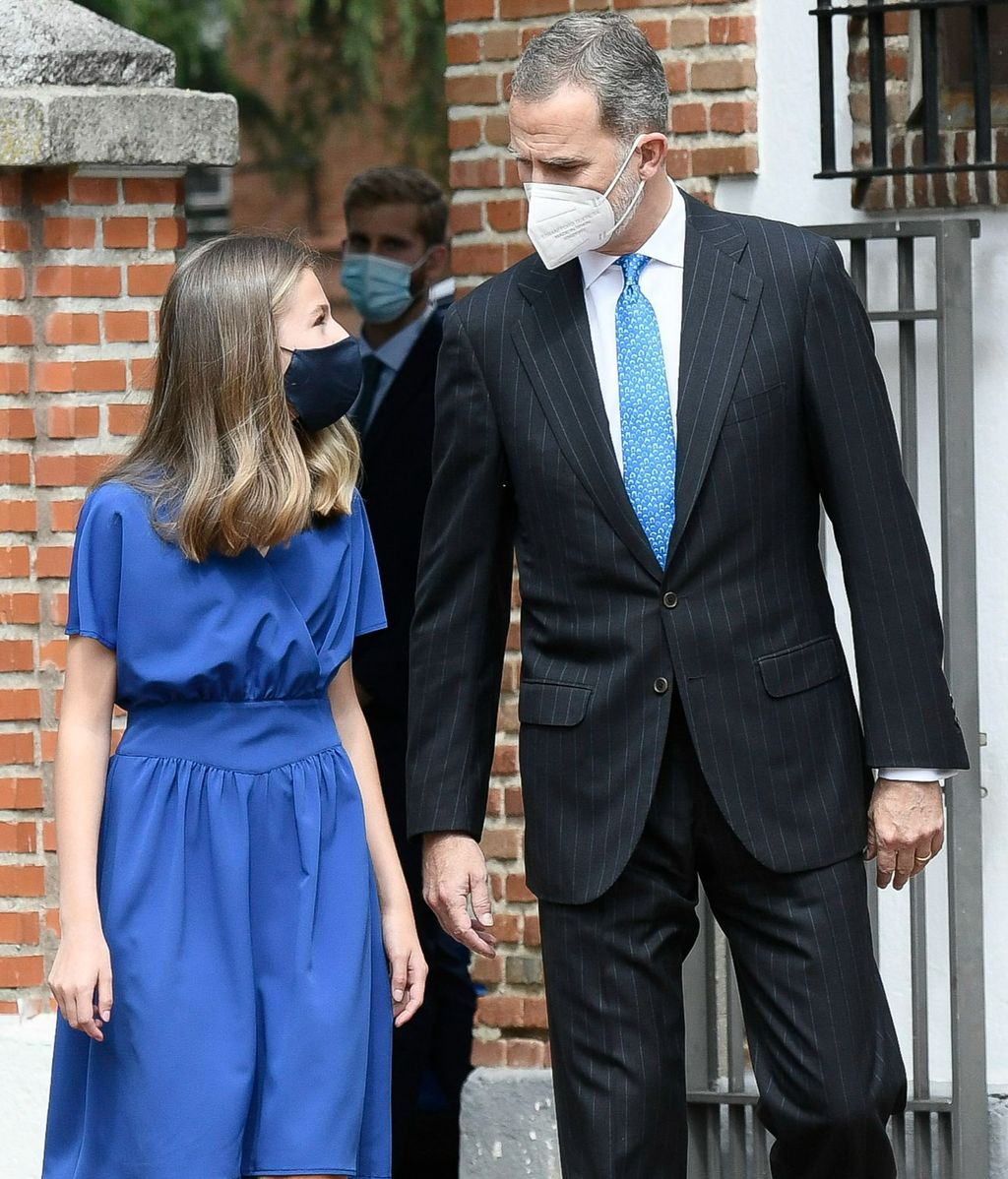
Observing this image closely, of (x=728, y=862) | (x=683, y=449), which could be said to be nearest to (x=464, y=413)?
(x=683, y=449)

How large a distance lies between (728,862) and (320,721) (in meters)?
0.65

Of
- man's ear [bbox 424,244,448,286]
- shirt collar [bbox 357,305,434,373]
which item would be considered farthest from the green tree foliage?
shirt collar [bbox 357,305,434,373]

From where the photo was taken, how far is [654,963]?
3146 mm

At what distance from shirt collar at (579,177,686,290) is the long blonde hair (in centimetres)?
44

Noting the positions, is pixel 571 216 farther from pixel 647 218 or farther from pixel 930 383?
pixel 930 383

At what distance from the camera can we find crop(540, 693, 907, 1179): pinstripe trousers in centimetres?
309

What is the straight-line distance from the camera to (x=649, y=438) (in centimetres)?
307

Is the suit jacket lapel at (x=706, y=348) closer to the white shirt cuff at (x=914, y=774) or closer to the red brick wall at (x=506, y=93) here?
the white shirt cuff at (x=914, y=774)

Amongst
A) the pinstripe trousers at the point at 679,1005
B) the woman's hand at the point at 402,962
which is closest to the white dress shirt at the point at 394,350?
the woman's hand at the point at 402,962

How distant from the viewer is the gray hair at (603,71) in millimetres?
3051

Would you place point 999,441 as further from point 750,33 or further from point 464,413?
point 464,413

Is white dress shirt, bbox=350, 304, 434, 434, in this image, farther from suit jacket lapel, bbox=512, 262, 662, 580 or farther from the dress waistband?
the dress waistband

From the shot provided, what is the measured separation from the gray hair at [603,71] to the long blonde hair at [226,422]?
0.46 metres

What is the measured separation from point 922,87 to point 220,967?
2.19 m
